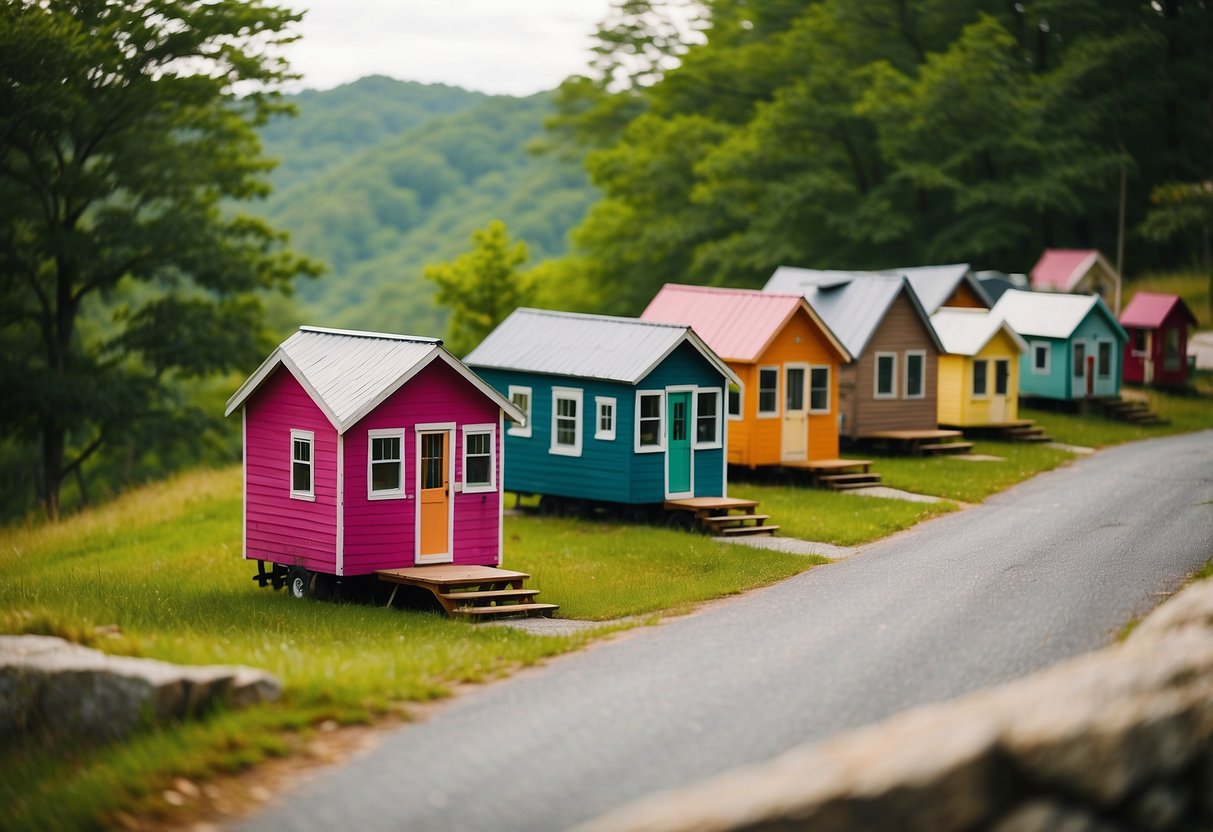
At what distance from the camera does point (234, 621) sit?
69.8ft

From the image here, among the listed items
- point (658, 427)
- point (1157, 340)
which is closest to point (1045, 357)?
point (1157, 340)

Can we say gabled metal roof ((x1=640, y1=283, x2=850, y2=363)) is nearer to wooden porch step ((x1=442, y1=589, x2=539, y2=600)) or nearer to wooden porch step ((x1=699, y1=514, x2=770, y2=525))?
wooden porch step ((x1=699, y1=514, x2=770, y2=525))

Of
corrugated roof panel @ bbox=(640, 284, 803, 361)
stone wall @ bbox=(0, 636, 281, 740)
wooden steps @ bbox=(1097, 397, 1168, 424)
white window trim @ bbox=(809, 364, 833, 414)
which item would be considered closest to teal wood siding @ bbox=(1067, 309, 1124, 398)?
wooden steps @ bbox=(1097, 397, 1168, 424)

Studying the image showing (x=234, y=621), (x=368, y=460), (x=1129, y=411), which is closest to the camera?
(x=234, y=621)

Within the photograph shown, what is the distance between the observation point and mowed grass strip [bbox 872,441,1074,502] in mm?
33594

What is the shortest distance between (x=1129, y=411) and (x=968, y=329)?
767 cm

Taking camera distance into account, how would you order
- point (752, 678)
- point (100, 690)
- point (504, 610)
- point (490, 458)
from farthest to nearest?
point (490, 458)
point (504, 610)
point (752, 678)
point (100, 690)

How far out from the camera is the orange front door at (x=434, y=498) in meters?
24.4

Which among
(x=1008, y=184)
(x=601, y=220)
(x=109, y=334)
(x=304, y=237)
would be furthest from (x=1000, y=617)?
(x=304, y=237)

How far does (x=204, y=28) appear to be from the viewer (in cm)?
4281

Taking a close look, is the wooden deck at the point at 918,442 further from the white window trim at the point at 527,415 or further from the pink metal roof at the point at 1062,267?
the pink metal roof at the point at 1062,267

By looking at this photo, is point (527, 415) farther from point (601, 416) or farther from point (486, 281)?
point (486, 281)

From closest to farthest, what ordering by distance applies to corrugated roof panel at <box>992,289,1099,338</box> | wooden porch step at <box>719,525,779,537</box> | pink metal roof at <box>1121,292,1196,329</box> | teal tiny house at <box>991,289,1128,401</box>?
wooden porch step at <box>719,525,779,537</box>, corrugated roof panel at <box>992,289,1099,338</box>, teal tiny house at <box>991,289,1128,401</box>, pink metal roof at <box>1121,292,1196,329</box>

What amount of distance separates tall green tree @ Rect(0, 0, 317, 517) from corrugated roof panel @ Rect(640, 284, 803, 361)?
16384 mm
